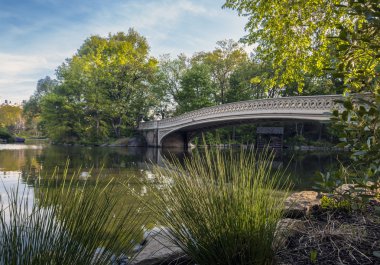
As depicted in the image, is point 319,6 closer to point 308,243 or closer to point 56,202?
point 308,243

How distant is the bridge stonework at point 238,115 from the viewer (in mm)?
14258

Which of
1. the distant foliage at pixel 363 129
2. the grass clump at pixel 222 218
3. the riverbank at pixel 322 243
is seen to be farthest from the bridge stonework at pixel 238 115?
the distant foliage at pixel 363 129

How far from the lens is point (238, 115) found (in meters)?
19.1

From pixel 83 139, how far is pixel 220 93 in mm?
14368

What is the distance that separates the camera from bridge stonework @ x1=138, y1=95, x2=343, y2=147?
14258 millimetres

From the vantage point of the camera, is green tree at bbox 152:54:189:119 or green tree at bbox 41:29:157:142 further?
green tree at bbox 152:54:189:119

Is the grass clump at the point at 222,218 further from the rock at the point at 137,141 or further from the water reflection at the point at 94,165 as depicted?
the rock at the point at 137,141

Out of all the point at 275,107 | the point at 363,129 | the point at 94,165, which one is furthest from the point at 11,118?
the point at 363,129

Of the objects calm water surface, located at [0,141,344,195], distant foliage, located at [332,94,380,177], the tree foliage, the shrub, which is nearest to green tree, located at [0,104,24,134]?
the shrub

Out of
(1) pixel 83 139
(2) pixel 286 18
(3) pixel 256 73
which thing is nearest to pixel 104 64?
(1) pixel 83 139

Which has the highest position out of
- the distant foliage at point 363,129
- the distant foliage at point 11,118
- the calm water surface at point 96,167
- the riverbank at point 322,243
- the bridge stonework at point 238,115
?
the distant foliage at point 11,118

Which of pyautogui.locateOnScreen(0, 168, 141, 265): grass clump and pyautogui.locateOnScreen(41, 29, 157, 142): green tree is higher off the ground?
pyautogui.locateOnScreen(41, 29, 157, 142): green tree

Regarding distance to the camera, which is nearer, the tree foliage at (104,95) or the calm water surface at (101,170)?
the calm water surface at (101,170)

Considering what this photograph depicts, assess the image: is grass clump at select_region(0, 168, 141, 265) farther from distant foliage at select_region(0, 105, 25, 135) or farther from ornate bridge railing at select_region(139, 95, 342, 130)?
distant foliage at select_region(0, 105, 25, 135)
